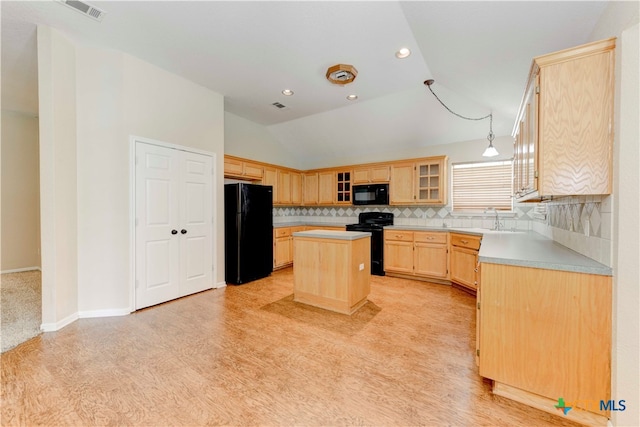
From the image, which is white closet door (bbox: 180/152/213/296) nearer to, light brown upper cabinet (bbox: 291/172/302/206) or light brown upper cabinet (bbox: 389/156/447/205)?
light brown upper cabinet (bbox: 291/172/302/206)

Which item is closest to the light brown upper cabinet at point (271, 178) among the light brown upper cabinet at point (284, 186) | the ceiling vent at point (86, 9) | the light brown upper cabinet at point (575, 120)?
the light brown upper cabinet at point (284, 186)

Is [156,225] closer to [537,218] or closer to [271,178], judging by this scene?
[271,178]

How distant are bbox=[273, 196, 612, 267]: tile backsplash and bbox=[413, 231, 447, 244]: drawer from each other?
65cm

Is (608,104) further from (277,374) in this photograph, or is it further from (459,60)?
(277,374)

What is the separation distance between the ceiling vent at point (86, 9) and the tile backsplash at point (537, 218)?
4199 millimetres

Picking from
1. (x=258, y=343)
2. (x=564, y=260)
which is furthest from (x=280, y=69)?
(x=564, y=260)

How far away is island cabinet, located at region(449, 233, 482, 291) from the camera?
3.71m

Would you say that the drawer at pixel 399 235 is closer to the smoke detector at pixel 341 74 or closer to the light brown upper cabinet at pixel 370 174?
the light brown upper cabinet at pixel 370 174

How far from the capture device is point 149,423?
150 cm

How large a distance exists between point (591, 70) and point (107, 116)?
4272 mm

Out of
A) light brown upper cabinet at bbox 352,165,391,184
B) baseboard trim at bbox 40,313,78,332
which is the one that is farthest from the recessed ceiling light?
baseboard trim at bbox 40,313,78,332

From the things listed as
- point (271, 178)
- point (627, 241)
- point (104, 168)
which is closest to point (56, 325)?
point (104, 168)

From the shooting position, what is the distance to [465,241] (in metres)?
3.94

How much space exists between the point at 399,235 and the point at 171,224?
365 centimetres
